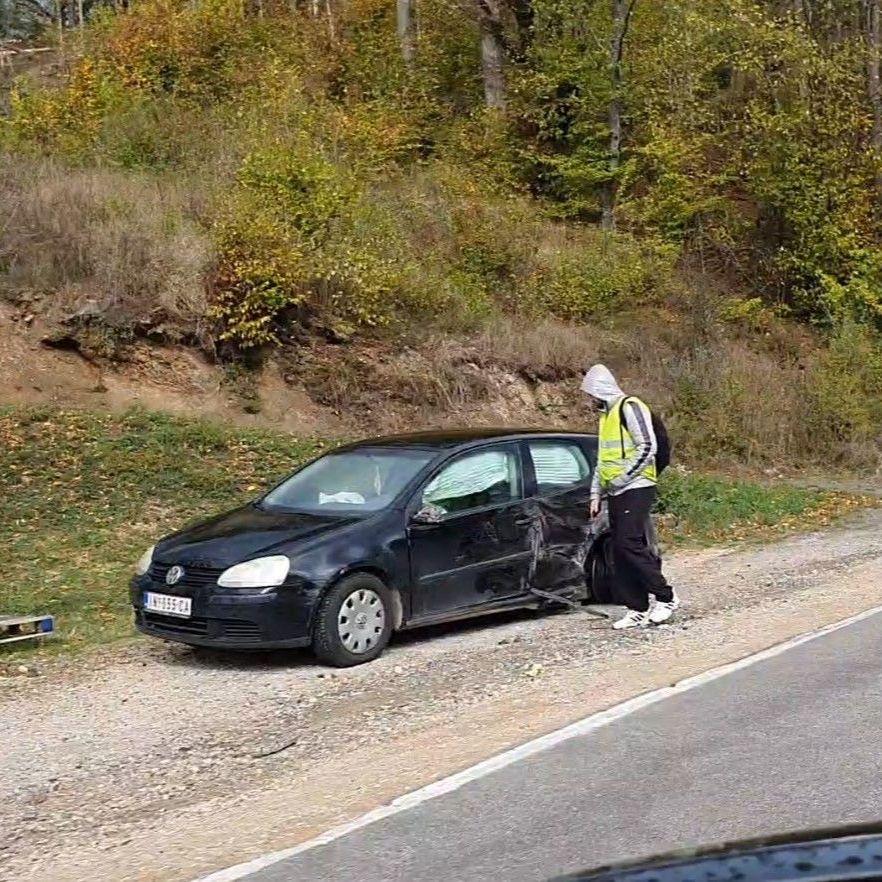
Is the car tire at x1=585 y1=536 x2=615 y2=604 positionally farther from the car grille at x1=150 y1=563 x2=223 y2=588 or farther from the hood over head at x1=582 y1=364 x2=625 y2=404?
the car grille at x1=150 y1=563 x2=223 y2=588

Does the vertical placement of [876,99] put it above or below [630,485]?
above

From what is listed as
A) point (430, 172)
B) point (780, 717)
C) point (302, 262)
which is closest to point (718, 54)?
point (430, 172)

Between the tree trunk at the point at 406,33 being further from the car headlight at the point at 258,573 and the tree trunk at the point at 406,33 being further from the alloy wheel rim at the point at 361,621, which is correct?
the car headlight at the point at 258,573

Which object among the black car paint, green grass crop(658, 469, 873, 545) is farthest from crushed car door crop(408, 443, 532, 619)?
the black car paint

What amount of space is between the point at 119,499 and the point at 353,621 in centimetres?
627

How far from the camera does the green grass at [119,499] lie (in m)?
11.2

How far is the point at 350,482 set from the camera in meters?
9.64

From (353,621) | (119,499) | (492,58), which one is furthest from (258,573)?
(492,58)

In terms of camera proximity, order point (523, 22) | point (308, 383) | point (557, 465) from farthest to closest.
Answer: point (523, 22) → point (308, 383) → point (557, 465)

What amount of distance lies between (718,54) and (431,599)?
2397 centimetres

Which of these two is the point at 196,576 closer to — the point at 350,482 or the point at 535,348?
the point at 350,482

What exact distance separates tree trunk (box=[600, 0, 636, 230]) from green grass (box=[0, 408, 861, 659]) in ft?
40.7

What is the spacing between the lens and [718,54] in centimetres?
2959

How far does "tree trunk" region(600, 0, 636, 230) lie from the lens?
2938cm
